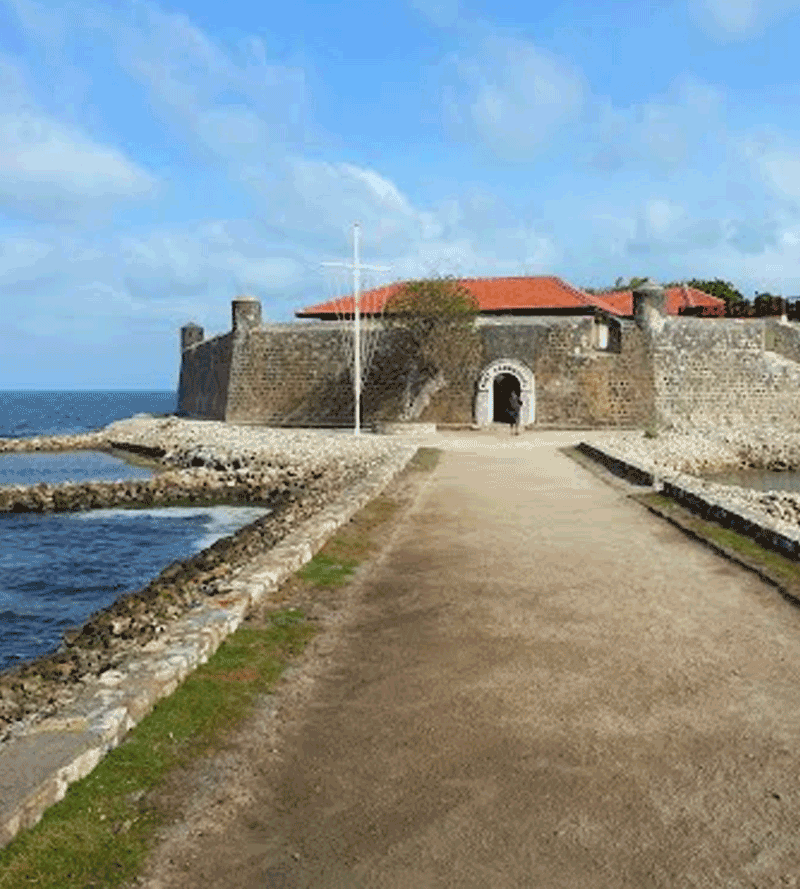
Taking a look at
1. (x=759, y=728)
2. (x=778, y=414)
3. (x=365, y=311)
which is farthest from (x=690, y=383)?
(x=759, y=728)

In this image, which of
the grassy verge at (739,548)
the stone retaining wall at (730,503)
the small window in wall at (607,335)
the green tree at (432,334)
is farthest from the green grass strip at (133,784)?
the small window in wall at (607,335)

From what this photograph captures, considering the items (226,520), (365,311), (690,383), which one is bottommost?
(226,520)

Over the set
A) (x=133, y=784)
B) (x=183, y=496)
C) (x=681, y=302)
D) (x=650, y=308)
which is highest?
(x=681, y=302)

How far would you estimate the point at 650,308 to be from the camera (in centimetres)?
3578

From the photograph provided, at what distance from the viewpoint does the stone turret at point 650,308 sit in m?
35.7

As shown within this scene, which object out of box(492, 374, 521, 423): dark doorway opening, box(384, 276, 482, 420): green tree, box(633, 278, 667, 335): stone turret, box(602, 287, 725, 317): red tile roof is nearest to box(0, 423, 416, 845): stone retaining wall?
box(384, 276, 482, 420): green tree

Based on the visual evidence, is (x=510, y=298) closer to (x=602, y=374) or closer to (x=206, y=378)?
(x=602, y=374)

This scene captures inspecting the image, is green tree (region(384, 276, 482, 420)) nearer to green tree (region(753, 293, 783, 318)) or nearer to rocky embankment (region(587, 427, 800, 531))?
rocky embankment (region(587, 427, 800, 531))

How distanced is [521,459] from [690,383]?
15.1 meters

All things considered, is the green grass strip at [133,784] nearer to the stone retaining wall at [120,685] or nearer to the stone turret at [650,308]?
the stone retaining wall at [120,685]

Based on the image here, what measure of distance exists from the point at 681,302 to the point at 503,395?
50.4ft

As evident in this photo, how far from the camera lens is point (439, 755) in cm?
511

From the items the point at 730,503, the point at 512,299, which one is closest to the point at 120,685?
the point at 730,503

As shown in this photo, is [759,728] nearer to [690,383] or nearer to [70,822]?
[70,822]
